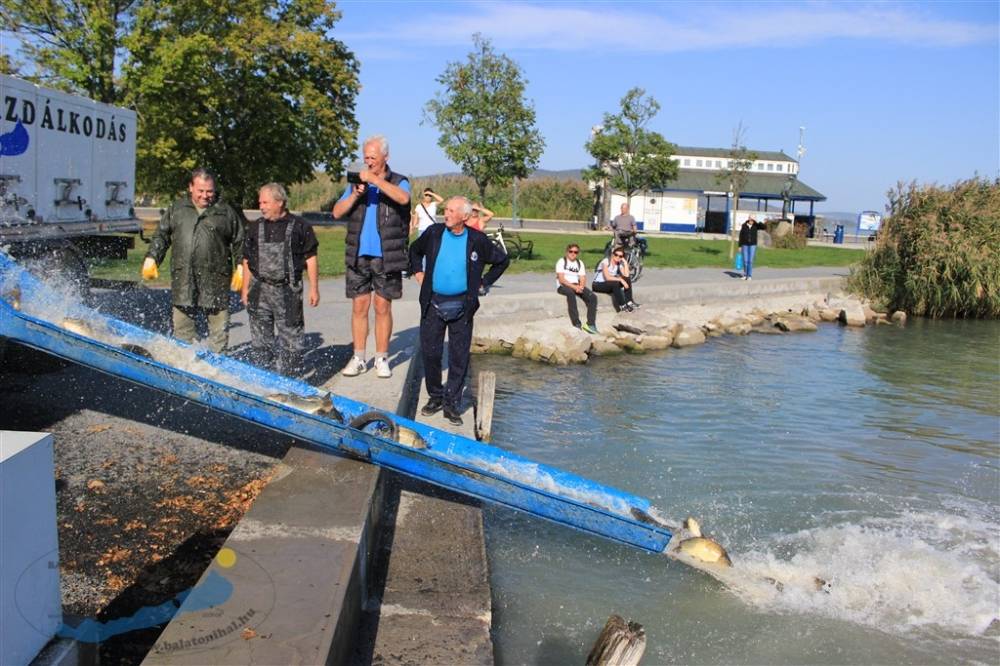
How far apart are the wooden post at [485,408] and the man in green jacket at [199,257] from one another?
2.31m

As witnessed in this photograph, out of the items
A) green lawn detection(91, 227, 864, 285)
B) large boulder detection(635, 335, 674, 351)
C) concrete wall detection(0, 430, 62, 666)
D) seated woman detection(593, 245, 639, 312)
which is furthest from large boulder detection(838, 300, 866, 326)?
concrete wall detection(0, 430, 62, 666)

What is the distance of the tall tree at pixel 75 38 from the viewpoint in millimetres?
26547

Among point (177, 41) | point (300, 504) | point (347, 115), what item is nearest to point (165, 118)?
point (177, 41)

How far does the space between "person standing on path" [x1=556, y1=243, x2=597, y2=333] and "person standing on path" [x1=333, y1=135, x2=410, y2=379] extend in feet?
26.7

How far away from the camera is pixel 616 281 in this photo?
55.3ft

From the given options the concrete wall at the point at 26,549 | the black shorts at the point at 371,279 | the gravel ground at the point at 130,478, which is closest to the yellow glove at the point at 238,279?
the black shorts at the point at 371,279

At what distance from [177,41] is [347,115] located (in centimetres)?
1137

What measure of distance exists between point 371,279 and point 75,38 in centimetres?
2386

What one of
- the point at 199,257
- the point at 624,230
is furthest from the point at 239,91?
the point at 199,257

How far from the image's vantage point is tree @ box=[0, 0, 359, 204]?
88.1ft

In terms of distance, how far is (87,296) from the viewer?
9875 millimetres

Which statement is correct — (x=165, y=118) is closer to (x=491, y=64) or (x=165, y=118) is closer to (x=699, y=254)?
(x=491, y=64)

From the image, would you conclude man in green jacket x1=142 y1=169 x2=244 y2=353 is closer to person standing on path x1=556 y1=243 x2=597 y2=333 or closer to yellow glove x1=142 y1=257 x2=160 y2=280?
yellow glove x1=142 y1=257 x2=160 y2=280

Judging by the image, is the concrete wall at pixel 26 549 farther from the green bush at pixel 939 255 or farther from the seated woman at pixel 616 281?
the green bush at pixel 939 255
